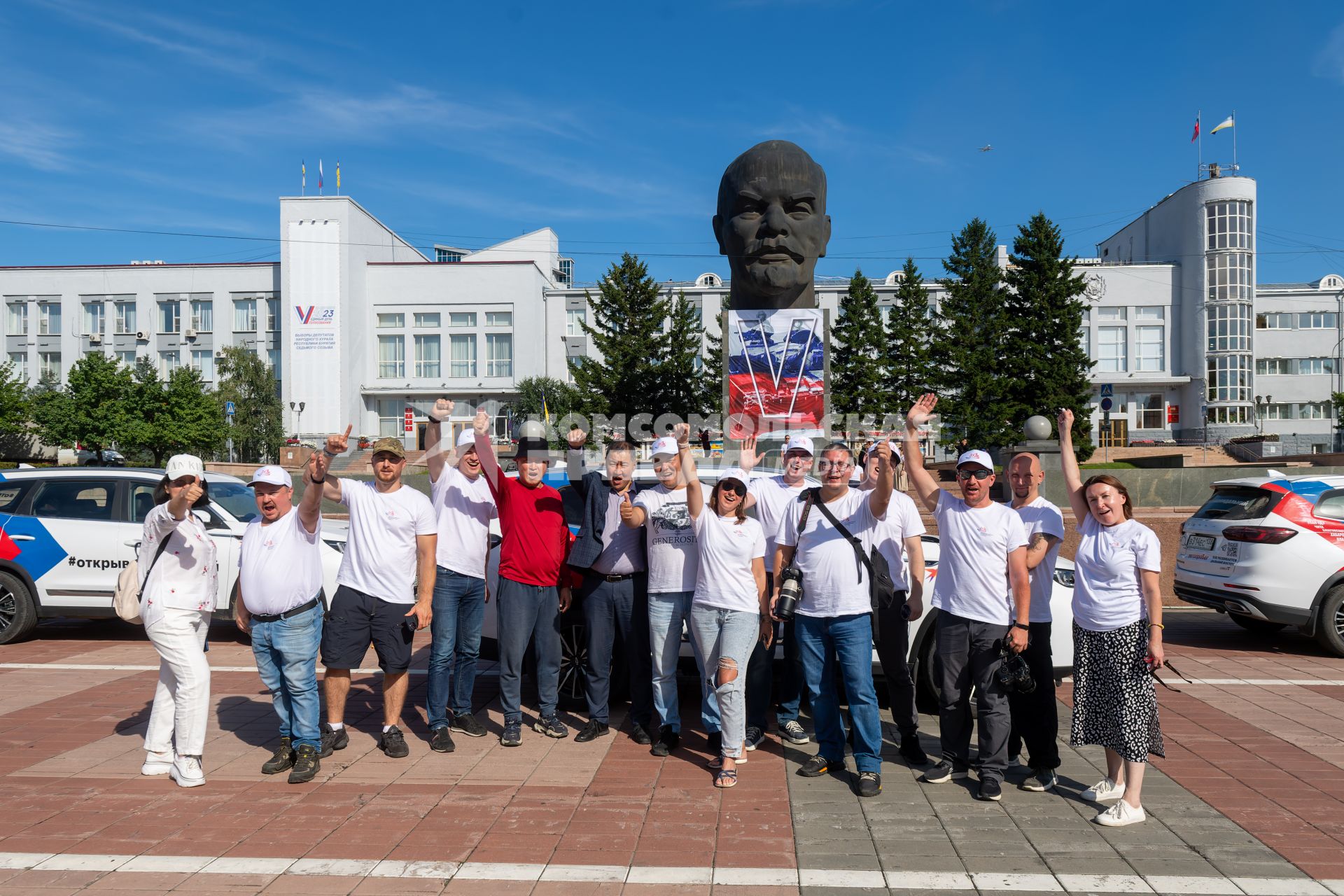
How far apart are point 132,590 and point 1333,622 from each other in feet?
31.5

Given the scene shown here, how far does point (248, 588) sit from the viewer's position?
5.32 metres

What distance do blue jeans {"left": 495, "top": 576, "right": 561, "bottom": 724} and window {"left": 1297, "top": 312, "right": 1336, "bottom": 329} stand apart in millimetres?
72570

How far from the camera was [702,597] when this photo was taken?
17.8 feet

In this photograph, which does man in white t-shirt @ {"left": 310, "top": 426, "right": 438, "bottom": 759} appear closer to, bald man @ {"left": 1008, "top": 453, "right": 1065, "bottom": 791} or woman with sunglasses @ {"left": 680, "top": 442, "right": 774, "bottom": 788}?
woman with sunglasses @ {"left": 680, "top": 442, "right": 774, "bottom": 788}

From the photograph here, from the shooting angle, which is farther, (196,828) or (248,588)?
(248,588)

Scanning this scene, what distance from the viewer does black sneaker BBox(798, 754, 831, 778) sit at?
5.27m

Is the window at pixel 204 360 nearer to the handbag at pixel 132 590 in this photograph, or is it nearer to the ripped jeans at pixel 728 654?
the handbag at pixel 132 590

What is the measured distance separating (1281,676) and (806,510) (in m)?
Answer: 5.19

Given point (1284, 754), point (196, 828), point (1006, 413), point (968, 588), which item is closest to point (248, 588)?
point (196, 828)

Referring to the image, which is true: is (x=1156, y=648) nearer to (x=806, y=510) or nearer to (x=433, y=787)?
(x=806, y=510)

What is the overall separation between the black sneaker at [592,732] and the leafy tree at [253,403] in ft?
176

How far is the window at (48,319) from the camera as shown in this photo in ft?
203

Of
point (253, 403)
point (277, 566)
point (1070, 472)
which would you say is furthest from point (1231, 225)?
point (277, 566)

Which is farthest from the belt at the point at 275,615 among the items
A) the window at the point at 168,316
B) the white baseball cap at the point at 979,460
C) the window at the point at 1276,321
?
the window at the point at 1276,321
